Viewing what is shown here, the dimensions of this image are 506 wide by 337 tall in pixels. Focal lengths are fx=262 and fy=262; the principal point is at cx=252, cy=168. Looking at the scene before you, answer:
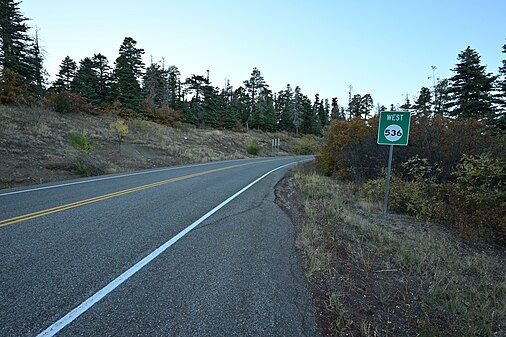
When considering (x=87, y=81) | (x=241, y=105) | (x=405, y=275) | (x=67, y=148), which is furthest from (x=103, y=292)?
(x=241, y=105)

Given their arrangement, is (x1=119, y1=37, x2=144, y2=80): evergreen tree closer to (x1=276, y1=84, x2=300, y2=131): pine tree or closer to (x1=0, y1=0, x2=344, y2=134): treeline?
(x1=0, y1=0, x2=344, y2=134): treeline

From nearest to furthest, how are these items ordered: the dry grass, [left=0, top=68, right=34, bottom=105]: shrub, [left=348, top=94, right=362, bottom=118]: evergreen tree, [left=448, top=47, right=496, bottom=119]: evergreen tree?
1. the dry grass
2. [left=0, top=68, right=34, bottom=105]: shrub
3. [left=448, top=47, right=496, bottom=119]: evergreen tree
4. [left=348, top=94, right=362, bottom=118]: evergreen tree

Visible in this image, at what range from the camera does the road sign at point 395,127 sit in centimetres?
649

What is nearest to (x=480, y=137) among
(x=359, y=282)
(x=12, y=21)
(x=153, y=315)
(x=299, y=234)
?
(x=299, y=234)

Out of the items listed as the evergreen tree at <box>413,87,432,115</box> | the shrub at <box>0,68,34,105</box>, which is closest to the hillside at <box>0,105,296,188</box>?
the shrub at <box>0,68,34,105</box>

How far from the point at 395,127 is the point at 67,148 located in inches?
679

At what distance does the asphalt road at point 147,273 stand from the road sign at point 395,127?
3.39m

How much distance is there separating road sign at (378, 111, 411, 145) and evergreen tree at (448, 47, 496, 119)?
71.7 ft

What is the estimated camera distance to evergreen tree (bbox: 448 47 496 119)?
23.2 meters

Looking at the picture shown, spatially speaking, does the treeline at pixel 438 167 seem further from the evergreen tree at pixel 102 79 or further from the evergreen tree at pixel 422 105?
the evergreen tree at pixel 102 79

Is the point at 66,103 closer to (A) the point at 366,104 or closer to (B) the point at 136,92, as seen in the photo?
(B) the point at 136,92

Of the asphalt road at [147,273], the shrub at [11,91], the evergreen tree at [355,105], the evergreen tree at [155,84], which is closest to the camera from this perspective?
the asphalt road at [147,273]

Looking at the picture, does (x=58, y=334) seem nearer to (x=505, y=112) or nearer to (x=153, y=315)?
(x=153, y=315)

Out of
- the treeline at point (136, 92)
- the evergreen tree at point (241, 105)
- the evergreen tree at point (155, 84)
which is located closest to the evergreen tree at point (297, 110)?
the treeline at point (136, 92)
